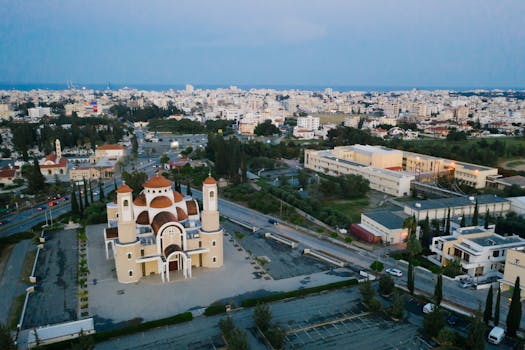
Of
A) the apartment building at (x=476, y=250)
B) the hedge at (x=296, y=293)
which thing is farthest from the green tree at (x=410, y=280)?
the apartment building at (x=476, y=250)

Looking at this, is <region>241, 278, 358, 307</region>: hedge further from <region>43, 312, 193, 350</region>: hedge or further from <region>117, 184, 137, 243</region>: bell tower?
<region>117, 184, 137, 243</region>: bell tower

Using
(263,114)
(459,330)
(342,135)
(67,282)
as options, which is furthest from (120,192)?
(263,114)

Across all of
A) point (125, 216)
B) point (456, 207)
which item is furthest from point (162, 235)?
point (456, 207)

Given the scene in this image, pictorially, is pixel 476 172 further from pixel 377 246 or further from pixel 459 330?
pixel 459 330

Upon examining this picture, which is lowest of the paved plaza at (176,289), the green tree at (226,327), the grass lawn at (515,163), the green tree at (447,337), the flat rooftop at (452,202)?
the paved plaza at (176,289)

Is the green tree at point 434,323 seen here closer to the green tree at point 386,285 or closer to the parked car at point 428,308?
the parked car at point 428,308

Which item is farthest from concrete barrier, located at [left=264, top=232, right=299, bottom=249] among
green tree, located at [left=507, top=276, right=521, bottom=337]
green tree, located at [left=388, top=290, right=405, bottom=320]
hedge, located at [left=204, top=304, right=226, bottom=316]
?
green tree, located at [left=507, top=276, right=521, bottom=337]

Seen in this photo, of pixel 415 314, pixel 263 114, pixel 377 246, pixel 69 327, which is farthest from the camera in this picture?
pixel 263 114

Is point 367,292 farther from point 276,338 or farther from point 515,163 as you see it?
point 515,163
